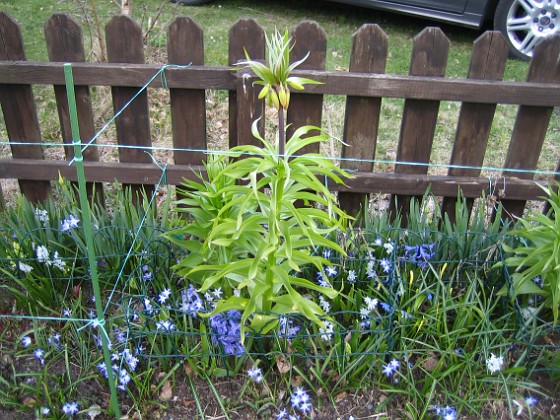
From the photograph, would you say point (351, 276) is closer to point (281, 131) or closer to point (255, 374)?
point (255, 374)

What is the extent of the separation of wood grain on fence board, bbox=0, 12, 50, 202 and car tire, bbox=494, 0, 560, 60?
4.39 meters

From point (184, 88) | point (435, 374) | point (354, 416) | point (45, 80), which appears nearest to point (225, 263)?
point (354, 416)

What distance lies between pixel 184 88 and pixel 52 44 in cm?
74

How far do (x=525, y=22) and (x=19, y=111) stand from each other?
4.63 meters

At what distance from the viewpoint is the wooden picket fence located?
3.00 meters

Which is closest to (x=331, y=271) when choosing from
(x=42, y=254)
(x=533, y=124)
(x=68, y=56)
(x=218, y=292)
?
(x=218, y=292)

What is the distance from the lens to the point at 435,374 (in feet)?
7.93

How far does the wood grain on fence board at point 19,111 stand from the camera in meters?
3.09

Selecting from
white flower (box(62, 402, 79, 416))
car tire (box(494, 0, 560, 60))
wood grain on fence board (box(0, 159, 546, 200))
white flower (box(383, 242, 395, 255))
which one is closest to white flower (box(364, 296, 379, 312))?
white flower (box(383, 242, 395, 255))

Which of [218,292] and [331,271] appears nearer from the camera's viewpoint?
[218,292]

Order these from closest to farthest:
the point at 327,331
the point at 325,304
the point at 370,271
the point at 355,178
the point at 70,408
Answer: the point at 70,408, the point at 327,331, the point at 325,304, the point at 370,271, the point at 355,178

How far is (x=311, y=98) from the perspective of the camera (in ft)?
10.3

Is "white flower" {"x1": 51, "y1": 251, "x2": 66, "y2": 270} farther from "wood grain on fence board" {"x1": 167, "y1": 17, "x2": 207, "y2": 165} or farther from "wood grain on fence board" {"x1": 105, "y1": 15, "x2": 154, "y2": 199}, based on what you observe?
"wood grain on fence board" {"x1": 167, "y1": 17, "x2": 207, "y2": 165}

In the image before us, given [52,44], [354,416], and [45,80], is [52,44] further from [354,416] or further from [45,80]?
[354,416]
